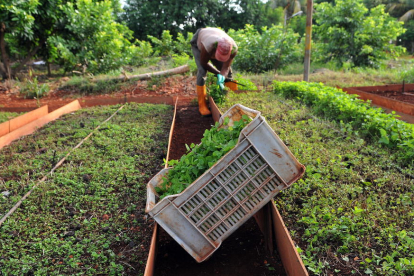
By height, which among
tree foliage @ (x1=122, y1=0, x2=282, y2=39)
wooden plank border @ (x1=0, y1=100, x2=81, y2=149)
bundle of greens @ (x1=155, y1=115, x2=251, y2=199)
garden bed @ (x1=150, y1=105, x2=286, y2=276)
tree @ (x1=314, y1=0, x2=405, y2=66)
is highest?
tree foliage @ (x1=122, y1=0, x2=282, y2=39)

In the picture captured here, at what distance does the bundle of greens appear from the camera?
240 centimetres

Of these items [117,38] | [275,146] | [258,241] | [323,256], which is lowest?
[258,241]

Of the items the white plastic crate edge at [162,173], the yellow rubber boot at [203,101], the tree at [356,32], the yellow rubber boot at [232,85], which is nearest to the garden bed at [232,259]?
the white plastic crate edge at [162,173]

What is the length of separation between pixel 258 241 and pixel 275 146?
0.94 meters

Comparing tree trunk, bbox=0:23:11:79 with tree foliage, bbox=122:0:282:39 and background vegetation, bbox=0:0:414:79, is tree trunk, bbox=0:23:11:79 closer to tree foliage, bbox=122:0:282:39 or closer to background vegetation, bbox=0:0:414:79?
background vegetation, bbox=0:0:414:79

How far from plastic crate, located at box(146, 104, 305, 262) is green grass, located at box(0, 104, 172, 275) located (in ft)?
1.63

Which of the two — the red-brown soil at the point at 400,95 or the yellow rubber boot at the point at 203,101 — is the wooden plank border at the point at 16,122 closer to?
the yellow rubber boot at the point at 203,101

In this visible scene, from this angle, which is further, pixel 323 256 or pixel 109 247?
pixel 109 247

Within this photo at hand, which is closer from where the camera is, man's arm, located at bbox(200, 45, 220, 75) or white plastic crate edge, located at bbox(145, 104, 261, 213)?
white plastic crate edge, located at bbox(145, 104, 261, 213)

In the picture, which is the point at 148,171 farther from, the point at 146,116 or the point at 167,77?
the point at 167,77

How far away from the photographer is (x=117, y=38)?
13.8 meters

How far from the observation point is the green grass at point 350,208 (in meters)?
2.00

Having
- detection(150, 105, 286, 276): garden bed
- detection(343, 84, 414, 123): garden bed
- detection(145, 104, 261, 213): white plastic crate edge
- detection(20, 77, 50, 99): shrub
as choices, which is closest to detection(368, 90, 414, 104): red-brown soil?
detection(343, 84, 414, 123): garden bed

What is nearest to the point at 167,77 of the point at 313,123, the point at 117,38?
the point at 117,38
